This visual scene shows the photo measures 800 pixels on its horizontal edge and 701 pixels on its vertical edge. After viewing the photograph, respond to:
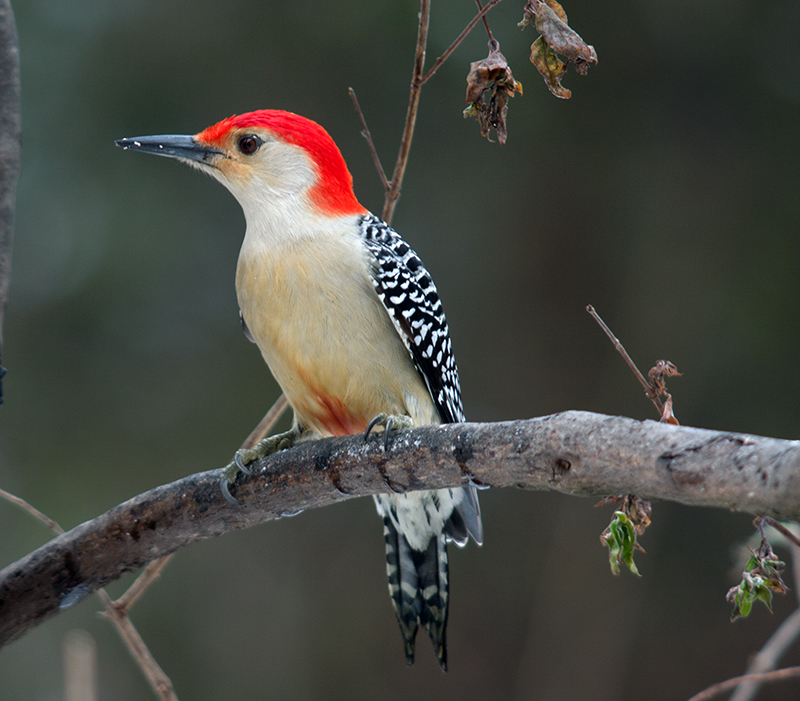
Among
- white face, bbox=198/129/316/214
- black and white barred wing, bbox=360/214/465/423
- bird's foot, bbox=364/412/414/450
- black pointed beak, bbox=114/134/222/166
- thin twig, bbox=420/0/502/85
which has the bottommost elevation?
bird's foot, bbox=364/412/414/450

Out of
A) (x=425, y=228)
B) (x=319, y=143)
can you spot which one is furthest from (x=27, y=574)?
(x=425, y=228)

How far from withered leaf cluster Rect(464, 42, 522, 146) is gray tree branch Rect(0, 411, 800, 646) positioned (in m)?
0.95

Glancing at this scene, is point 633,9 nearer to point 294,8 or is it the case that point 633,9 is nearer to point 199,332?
point 294,8

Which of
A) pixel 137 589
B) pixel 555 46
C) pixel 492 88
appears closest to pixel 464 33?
pixel 492 88

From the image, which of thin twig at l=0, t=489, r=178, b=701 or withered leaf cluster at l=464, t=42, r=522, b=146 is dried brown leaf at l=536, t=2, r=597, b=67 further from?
thin twig at l=0, t=489, r=178, b=701

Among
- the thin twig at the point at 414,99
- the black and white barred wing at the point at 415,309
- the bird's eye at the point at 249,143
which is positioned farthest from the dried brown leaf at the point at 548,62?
the bird's eye at the point at 249,143

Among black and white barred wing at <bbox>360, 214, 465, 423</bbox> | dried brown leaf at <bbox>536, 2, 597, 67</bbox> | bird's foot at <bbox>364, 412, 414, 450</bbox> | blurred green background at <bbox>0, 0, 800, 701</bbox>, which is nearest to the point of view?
dried brown leaf at <bbox>536, 2, 597, 67</bbox>

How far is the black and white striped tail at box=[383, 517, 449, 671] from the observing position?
3376 mm

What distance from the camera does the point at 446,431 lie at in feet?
7.53

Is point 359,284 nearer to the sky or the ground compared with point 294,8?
nearer to the ground

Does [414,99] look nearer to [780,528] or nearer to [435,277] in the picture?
[780,528]

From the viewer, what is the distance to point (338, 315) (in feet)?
10.3

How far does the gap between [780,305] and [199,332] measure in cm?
436

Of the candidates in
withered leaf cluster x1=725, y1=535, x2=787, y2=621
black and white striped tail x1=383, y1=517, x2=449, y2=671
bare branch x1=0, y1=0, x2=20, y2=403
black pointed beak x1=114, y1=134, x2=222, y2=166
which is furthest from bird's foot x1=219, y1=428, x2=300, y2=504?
withered leaf cluster x1=725, y1=535, x2=787, y2=621
